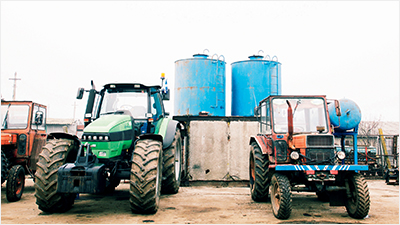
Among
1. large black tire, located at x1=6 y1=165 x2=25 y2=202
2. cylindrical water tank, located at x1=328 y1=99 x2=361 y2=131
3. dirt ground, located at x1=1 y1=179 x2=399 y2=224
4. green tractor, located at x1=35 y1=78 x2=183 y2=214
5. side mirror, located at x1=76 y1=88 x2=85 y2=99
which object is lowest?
dirt ground, located at x1=1 y1=179 x2=399 y2=224

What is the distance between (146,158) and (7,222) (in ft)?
8.22

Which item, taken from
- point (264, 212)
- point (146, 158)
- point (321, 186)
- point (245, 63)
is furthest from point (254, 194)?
point (245, 63)

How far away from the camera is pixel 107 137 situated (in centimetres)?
617

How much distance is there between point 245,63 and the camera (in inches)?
491

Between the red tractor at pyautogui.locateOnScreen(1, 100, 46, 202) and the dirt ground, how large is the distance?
79 centimetres

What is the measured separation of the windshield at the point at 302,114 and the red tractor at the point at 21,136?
5.95 m

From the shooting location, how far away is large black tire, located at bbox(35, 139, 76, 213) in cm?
586

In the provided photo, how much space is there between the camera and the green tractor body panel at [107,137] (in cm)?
618

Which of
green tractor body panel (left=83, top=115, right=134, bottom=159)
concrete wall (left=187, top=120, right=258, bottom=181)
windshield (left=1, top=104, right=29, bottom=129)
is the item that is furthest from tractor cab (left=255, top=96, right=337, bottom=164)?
windshield (left=1, top=104, right=29, bottom=129)

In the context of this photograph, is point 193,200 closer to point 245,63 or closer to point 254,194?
point 254,194

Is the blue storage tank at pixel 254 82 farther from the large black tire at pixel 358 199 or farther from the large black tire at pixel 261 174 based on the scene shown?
the large black tire at pixel 358 199

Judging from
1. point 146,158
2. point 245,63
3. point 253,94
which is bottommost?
point 146,158

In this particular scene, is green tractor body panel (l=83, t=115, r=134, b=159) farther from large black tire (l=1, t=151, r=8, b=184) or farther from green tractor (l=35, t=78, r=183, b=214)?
large black tire (l=1, t=151, r=8, b=184)

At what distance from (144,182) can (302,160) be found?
315 centimetres
